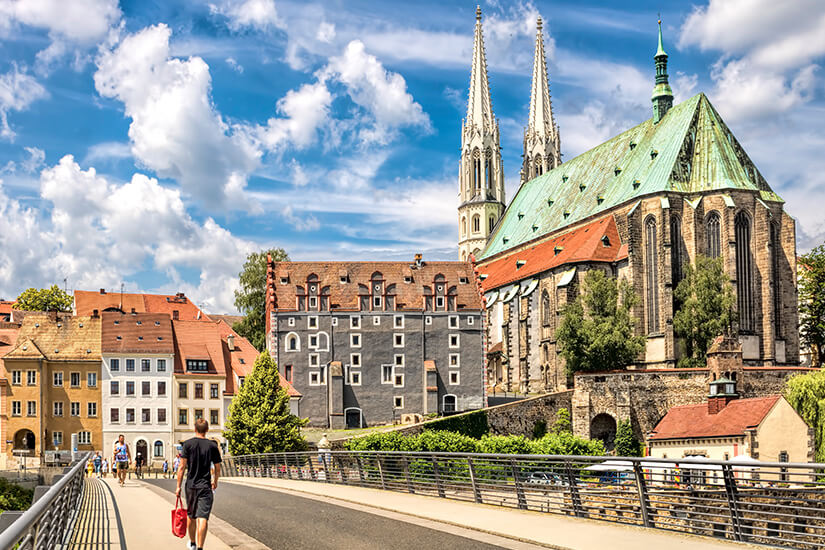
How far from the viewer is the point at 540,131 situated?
13325 cm

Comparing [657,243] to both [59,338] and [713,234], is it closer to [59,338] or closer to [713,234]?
[713,234]

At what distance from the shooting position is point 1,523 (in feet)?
29.1

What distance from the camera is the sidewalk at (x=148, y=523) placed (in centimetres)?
1424

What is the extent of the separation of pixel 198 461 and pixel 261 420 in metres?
47.2

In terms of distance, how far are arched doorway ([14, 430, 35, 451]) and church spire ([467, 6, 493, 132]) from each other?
78.3m

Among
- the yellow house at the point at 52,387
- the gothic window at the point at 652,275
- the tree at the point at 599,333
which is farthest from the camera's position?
the gothic window at the point at 652,275

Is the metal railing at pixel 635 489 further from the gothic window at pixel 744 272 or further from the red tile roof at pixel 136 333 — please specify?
the gothic window at pixel 744 272

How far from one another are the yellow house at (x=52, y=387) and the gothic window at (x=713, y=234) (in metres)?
50.8

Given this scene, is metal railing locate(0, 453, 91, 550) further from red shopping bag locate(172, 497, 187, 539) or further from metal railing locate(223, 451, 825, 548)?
metal railing locate(223, 451, 825, 548)

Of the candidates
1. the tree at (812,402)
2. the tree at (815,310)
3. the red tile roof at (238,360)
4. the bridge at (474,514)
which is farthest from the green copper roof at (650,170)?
the bridge at (474,514)

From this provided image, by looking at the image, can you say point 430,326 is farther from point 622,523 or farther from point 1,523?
point 1,523

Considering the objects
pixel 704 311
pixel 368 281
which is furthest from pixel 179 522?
pixel 704 311

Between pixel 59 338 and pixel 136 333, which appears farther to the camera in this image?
pixel 136 333

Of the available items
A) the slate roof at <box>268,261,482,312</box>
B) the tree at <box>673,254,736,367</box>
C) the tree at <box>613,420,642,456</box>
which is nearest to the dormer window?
the slate roof at <box>268,261,482,312</box>
